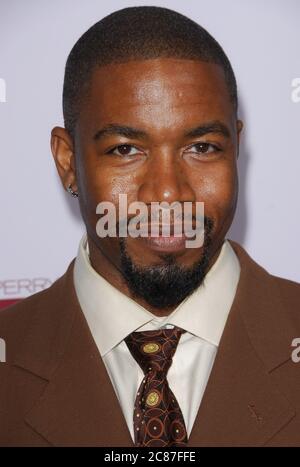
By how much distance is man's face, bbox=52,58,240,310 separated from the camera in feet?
5.86

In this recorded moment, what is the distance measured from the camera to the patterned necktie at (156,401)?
1.75m

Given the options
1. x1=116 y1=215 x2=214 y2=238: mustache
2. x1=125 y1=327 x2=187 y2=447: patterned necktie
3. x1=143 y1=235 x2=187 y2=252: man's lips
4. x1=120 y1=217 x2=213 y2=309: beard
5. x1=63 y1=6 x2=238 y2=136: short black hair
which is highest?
x1=63 y1=6 x2=238 y2=136: short black hair

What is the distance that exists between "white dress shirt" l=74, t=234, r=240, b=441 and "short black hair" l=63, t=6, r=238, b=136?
1.37ft

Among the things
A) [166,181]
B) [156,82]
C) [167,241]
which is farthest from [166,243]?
[156,82]

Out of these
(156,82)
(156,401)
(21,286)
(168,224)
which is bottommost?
(156,401)

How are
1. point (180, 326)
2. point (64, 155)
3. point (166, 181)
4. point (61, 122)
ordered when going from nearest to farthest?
point (166, 181)
point (180, 326)
point (64, 155)
point (61, 122)

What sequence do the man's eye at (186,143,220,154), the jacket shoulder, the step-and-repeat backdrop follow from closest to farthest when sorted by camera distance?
the man's eye at (186,143,220,154)
the jacket shoulder
the step-and-repeat backdrop

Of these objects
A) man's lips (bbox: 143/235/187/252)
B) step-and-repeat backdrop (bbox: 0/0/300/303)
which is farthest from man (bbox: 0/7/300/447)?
step-and-repeat backdrop (bbox: 0/0/300/303)

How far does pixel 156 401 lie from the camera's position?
1.76 meters

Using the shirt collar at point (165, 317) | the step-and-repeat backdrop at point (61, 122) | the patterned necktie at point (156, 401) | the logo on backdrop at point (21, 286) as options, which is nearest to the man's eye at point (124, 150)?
the shirt collar at point (165, 317)

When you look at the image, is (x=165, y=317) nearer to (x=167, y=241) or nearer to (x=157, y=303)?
(x=157, y=303)

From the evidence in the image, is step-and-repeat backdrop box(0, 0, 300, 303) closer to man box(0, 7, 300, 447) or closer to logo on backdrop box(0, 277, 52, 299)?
logo on backdrop box(0, 277, 52, 299)

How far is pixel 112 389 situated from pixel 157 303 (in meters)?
0.22
